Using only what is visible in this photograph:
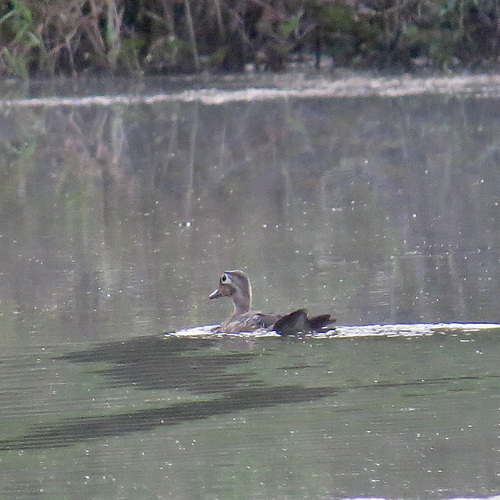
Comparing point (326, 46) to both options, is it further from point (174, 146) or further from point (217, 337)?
point (217, 337)

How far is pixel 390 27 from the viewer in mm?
21078

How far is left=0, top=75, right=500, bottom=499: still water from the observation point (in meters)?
3.81

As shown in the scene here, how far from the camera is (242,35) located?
68.3ft

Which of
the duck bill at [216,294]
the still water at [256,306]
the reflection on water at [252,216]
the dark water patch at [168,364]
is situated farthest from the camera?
the reflection on water at [252,216]

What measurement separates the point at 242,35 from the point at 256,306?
14967 mm

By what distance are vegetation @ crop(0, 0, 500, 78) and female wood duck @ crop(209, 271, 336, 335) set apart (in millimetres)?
13916

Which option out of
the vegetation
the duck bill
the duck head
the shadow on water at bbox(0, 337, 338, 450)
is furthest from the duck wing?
the vegetation

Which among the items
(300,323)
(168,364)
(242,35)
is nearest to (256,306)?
(300,323)

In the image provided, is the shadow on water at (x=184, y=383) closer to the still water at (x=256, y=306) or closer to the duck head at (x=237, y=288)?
the still water at (x=256, y=306)

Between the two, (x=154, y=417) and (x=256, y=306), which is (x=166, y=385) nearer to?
(x=154, y=417)

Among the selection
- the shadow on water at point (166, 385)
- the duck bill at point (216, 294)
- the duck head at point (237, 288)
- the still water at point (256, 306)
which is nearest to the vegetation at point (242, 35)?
the still water at point (256, 306)

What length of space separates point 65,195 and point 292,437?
5.97 metres

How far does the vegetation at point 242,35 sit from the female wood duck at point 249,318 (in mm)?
13916

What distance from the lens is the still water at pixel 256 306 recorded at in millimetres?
3814
